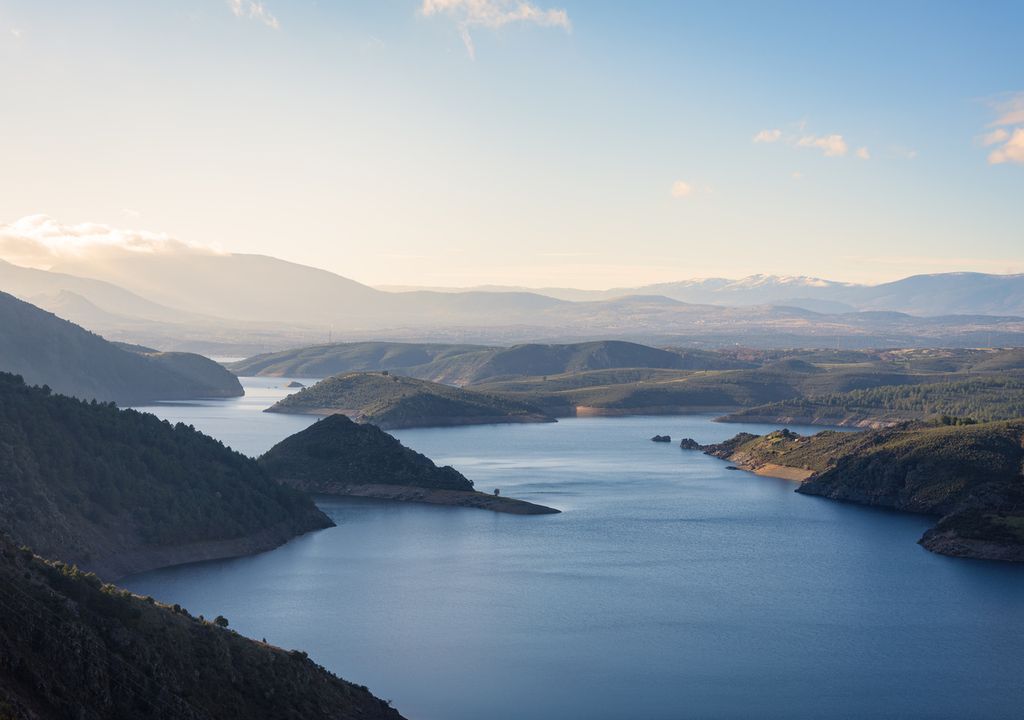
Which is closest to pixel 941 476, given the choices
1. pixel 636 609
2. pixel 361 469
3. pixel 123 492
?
pixel 636 609

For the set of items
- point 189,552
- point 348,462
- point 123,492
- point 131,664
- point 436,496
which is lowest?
point 189,552

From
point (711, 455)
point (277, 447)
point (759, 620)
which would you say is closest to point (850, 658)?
point (759, 620)

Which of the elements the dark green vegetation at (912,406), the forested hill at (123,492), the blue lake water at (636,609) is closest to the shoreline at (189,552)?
the forested hill at (123,492)

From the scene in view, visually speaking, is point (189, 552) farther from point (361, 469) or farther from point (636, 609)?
point (361, 469)

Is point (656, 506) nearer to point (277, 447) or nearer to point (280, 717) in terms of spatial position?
point (277, 447)

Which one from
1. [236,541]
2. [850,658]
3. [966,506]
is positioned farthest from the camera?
[966,506]

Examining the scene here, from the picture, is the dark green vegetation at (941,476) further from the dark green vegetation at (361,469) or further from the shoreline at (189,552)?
the shoreline at (189,552)
